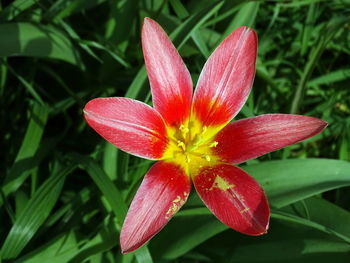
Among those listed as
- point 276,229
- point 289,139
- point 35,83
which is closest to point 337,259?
point 276,229

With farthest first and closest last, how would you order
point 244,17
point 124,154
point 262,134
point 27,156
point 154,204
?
point 244,17 → point 27,156 → point 124,154 → point 262,134 → point 154,204

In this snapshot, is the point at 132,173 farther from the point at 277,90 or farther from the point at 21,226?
the point at 277,90

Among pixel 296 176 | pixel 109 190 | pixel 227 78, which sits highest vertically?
pixel 227 78

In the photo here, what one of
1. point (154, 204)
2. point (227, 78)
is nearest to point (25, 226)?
point (154, 204)

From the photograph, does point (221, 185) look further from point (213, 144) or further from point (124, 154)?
point (124, 154)

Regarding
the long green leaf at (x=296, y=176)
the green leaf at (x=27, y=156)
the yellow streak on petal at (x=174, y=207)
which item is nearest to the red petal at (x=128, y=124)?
the yellow streak on petal at (x=174, y=207)

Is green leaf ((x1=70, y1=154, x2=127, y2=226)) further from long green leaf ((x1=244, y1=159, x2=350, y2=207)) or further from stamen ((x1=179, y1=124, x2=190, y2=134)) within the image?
long green leaf ((x1=244, y1=159, x2=350, y2=207))

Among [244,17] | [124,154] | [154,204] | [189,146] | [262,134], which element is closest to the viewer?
[154,204]
